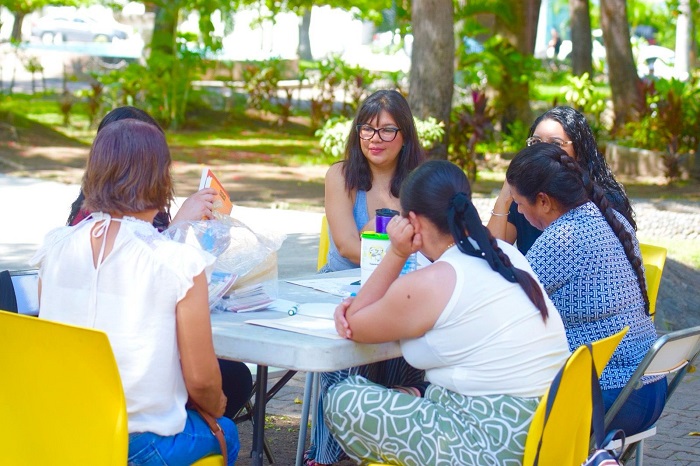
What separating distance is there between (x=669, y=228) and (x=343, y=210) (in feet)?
20.0

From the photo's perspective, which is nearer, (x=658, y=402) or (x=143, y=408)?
(x=143, y=408)

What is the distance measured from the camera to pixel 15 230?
30.0 feet

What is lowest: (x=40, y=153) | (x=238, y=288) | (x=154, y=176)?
(x=40, y=153)

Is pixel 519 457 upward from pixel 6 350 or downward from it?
downward

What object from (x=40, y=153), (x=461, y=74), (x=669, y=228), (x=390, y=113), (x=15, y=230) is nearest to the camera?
(x=390, y=113)

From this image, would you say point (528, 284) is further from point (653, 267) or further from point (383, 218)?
point (653, 267)

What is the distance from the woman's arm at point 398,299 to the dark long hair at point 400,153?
63.0 inches

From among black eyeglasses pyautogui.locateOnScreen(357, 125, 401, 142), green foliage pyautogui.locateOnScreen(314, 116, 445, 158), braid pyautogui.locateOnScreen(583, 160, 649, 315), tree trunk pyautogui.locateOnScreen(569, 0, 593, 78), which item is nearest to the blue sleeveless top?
black eyeglasses pyautogui.locateOnScreen(357, 125, 401, 142)

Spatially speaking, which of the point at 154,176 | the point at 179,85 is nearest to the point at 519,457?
the point at 154,176

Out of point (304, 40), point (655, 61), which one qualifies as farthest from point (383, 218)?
point (304, 40)

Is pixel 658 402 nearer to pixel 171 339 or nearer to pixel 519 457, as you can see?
Result: pixel 519 457

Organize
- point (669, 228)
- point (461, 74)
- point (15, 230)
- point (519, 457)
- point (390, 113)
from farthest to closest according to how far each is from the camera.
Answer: point (461, 74)
point (669, 228)
point (15, 230)
point (390, 113)
point (519, 457)

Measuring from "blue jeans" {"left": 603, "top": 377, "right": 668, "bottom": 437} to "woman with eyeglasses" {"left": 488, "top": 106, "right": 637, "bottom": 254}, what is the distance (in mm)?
748

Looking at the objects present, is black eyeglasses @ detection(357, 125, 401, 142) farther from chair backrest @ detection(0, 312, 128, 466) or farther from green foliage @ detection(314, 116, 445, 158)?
green foliage @ detection(314, 116, 445, 158)
